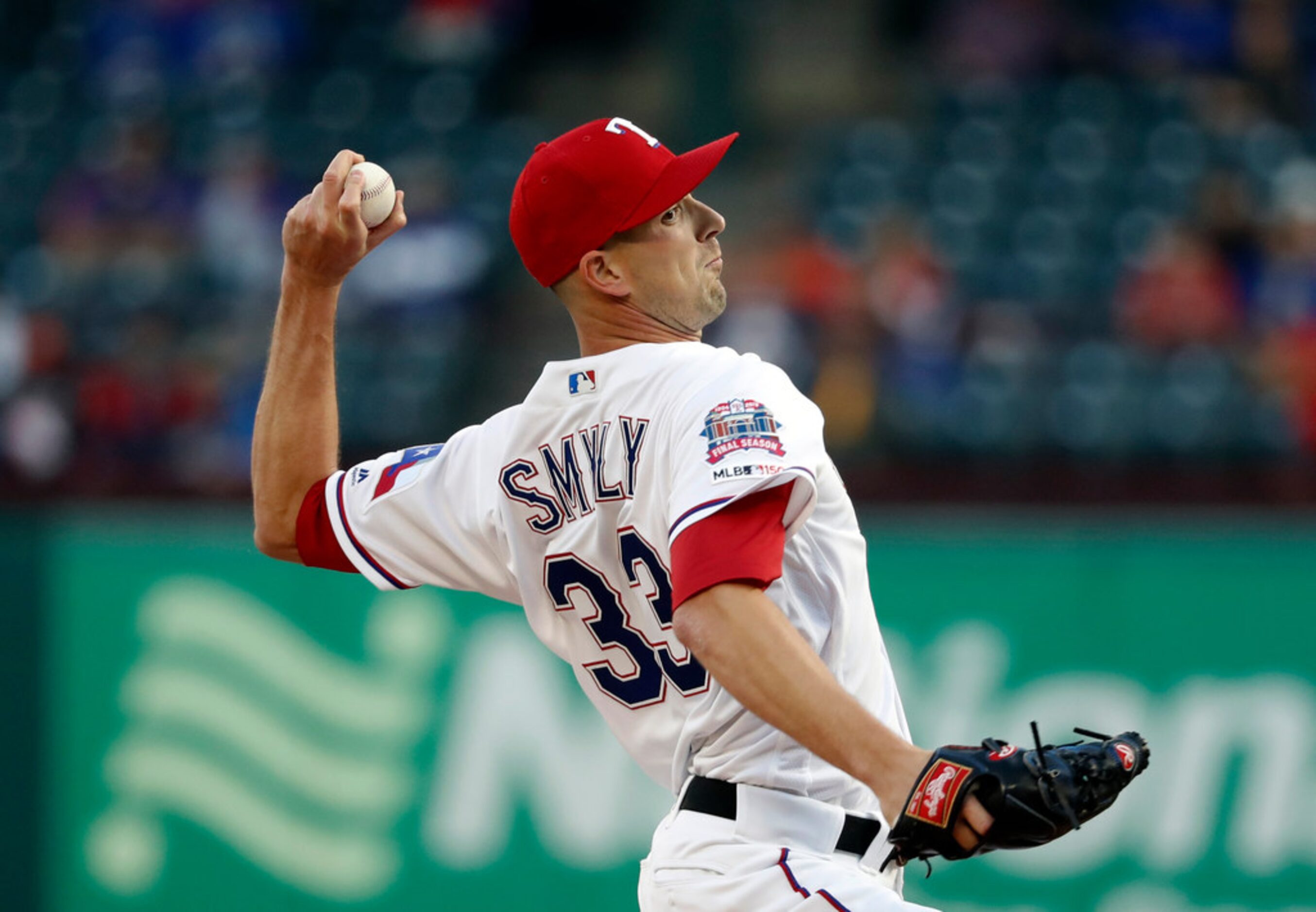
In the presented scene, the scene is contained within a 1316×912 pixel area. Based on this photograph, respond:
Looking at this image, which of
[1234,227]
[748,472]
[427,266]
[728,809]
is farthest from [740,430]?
[427,266]

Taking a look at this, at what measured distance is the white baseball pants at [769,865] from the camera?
2.48 metres

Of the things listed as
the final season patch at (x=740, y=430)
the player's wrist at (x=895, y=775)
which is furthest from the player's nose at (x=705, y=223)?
the player's wrist at (x=895, y=775)

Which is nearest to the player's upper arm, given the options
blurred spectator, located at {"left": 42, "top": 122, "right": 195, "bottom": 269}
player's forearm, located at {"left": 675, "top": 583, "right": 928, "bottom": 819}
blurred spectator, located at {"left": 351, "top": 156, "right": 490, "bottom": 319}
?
player's forearm, located at {"left": 675, "top": 583, "right": 928, "bottom": 819}

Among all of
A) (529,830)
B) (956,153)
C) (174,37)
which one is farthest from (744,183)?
(529,830)

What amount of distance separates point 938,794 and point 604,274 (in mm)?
1014

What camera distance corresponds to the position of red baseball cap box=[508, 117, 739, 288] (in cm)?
266

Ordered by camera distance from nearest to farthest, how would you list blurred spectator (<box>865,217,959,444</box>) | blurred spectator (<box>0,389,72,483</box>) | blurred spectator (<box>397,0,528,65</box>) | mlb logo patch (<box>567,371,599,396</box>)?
mlb logo patch (<box>567,371,599,396</box>), blurred spectator (<box>0,389,72,483</box>), blurred spectator (<box>865,217,959,444</box>), blurred spectator (<box>397,0,528,65</box>)

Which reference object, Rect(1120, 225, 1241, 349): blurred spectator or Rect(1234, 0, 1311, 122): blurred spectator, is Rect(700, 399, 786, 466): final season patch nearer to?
Rect(1120, 225, 1241, 349): blurred spectator

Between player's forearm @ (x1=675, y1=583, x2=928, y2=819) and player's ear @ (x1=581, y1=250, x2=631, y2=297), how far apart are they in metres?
0.66

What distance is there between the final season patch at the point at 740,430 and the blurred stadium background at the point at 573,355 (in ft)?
12.7

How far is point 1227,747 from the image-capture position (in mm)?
5965

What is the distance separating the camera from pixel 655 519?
→ 8.25ft

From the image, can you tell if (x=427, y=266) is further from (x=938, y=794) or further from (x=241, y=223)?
(x=938, y=794)

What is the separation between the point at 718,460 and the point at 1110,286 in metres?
6.87
